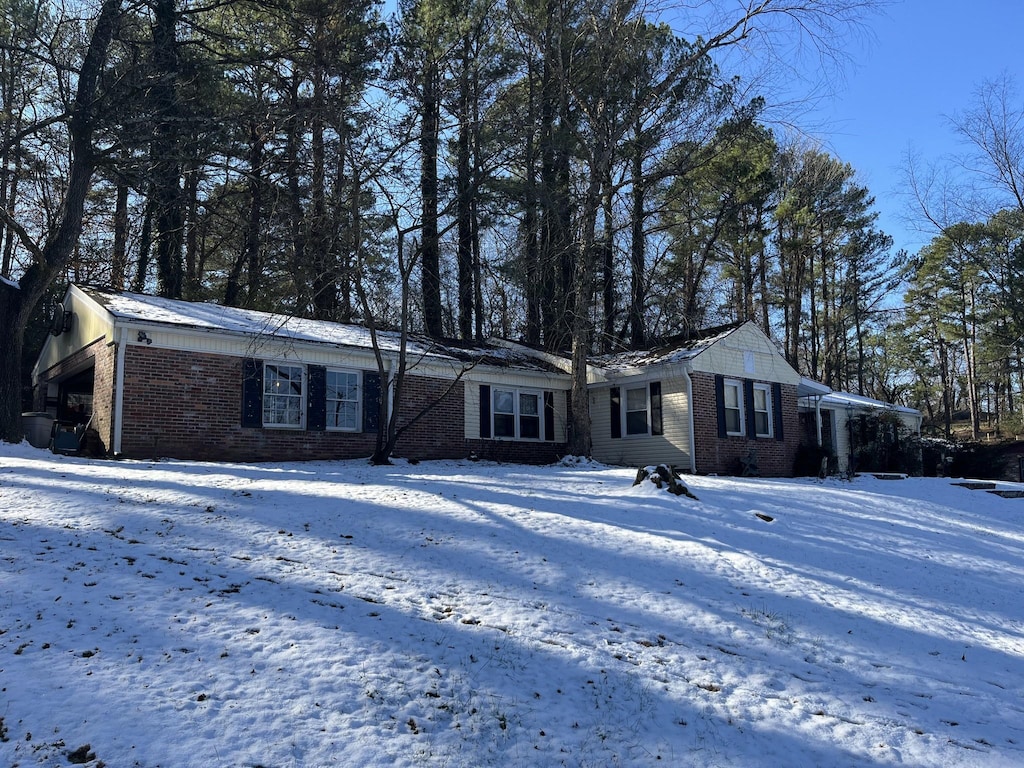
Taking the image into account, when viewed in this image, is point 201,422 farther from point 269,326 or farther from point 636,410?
point 636,410

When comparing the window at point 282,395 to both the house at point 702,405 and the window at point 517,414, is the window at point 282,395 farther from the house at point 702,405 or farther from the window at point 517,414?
the house at point 702,405

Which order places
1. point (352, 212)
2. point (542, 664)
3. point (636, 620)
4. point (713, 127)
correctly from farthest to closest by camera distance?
1. point (713, 127)
2. point (352, 212)
3. point (636, 620)
4. point (542, 664)

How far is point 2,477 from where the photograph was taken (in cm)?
924

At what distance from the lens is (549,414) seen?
20.0 m

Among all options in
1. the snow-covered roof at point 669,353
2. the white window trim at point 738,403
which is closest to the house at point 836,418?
the white window trim at point 738,403

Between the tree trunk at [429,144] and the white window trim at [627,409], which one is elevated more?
the tree trunk at [429,144]

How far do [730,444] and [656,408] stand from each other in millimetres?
2074

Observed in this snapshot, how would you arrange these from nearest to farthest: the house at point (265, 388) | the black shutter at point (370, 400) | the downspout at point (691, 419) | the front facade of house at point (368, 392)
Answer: the house at point (265, 388)
the front facade of house at point (368, 392)
the black shutter at point (370, 400)
the downspout at point (691, 419)

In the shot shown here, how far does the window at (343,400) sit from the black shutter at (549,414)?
18.1ft

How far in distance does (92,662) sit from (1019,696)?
20.4 ft

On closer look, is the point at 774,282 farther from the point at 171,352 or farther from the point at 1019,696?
the point at 1019,696

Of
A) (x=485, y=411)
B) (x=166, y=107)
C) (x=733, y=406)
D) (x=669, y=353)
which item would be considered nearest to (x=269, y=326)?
(x=166, y=107)

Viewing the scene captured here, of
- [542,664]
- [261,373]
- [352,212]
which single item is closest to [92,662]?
[542,664]

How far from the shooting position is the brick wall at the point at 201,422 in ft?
44.3
